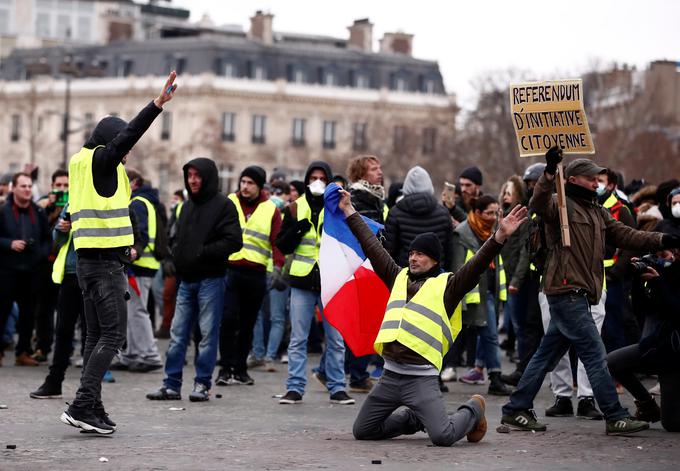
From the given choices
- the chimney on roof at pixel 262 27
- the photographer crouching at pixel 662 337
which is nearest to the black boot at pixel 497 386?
the photographer crouching at pixel 662 337

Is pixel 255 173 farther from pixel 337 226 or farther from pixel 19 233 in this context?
pixel 19 233

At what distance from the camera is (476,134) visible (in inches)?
3088

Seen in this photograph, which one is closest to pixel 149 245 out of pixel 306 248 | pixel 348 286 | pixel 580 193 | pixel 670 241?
pixel 306 248

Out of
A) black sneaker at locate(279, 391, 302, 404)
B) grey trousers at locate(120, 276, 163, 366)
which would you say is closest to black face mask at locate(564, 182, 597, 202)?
black sneaker at locate(279, 391, 302, 404)

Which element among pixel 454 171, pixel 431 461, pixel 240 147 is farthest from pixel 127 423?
pixel 240 147

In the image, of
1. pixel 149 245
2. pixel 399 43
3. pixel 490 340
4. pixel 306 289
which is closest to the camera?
pixel 306 289

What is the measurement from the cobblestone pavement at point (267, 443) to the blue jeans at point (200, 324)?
0.27 metres

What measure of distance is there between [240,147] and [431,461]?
96328 mm

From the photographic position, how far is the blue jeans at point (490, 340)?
16.5 metres

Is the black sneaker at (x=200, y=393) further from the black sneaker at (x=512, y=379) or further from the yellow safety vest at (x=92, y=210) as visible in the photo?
the black sneaker at (x=512, y=379)

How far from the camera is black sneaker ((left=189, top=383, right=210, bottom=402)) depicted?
1498 cm

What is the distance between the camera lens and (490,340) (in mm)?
16609

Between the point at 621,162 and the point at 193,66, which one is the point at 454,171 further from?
the point at 193,66

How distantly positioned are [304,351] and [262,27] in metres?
97.1
